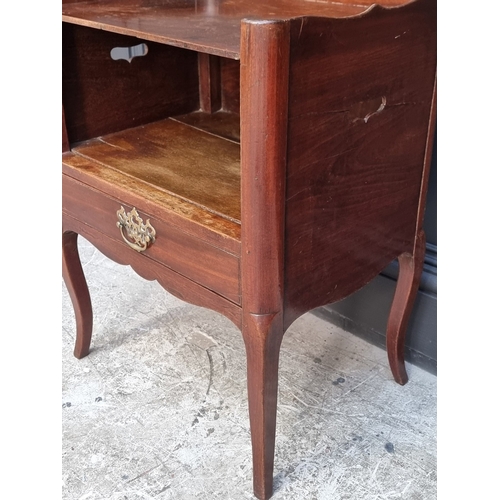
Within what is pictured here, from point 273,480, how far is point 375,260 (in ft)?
1.55

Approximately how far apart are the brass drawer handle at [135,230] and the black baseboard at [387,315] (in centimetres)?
68

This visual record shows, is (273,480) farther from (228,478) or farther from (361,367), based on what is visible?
(361,367)

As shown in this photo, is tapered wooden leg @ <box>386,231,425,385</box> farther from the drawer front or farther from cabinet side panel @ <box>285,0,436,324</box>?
the drawer front

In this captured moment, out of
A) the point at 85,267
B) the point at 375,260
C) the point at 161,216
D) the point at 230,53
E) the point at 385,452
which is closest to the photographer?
the point at 230,53

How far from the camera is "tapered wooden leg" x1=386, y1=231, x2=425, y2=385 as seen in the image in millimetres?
1307

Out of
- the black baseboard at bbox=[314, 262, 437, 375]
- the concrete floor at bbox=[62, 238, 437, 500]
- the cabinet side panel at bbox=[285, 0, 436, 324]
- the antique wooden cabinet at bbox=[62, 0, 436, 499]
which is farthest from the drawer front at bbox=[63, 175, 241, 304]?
the black baseboard at bbox=[314, 262, 437, 375]

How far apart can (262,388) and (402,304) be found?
18.4 inches

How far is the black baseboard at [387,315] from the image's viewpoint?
150cm

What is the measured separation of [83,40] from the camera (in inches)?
50.2

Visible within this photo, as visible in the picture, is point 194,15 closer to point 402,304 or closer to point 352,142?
point 352,142

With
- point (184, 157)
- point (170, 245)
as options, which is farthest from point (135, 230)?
point (184, 157)

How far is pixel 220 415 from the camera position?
1.40 m

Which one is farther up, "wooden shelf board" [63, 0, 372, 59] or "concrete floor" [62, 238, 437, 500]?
"wooden shelf board" [63, 0, 372, 59]

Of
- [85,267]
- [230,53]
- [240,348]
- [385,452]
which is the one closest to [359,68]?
[230,53]
